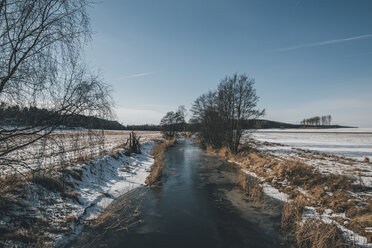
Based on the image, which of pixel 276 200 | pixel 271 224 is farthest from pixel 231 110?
pixel 271 224

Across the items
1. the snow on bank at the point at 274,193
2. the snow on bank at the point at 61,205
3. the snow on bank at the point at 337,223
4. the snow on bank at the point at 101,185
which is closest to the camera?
Result: the snow on bank at the point at 61,205

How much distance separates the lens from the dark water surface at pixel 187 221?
516 cm

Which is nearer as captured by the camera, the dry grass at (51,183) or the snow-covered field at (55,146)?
the snow-covered field at (55,146)

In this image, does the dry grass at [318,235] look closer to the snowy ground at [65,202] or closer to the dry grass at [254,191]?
the dry grass at [254,191]

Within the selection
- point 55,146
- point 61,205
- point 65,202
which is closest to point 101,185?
point 65,202

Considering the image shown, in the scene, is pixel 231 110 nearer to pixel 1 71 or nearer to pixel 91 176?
pixel 91 176

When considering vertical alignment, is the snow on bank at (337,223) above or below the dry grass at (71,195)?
below

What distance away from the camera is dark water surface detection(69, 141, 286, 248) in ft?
16.9

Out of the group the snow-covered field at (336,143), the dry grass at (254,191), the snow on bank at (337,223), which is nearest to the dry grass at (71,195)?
the dry grass at (254,191)

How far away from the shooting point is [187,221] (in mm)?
6363

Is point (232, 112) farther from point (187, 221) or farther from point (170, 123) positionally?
point (170, 123)

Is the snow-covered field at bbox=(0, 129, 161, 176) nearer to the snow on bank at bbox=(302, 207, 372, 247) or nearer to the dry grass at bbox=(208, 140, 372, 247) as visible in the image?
the dry grass at bbox=(208, 140, 372, 247)

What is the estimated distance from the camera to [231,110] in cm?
1798

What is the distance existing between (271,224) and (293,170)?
470 centimetres
